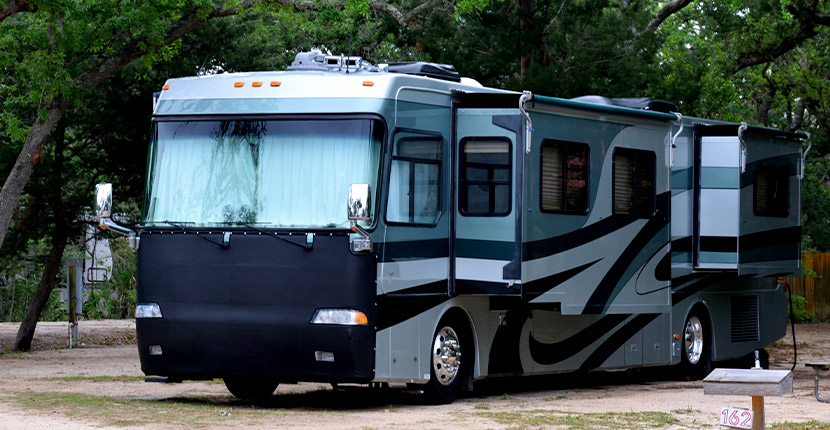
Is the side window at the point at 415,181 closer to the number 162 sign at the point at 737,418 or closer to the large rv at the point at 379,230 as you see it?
the large rv at the point at 379,230

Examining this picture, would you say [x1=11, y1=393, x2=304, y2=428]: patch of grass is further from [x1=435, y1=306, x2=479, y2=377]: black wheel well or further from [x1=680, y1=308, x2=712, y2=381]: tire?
[x1=680, y1=308, x2=712, y2=381]: tire

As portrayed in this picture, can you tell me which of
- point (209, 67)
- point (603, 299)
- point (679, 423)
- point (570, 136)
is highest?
point (209, 67)

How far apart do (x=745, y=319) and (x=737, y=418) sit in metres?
9.59

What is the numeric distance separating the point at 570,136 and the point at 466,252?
2.02 metres

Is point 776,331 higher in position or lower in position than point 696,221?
lower

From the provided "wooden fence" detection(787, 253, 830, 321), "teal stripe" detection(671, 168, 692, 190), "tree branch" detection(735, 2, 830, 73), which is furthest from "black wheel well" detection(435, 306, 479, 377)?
"wooden fence" detection(787, 253, 830, 321)

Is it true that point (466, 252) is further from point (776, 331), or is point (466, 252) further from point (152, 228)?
point (776, 331)

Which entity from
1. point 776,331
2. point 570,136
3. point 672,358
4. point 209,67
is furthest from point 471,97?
point 209,67

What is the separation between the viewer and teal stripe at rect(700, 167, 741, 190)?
17031 mm

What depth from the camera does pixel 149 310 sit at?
13.0m

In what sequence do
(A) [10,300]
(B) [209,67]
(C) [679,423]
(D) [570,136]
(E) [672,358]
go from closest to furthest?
1. (C) [679,423]
2. (D) [570,136]
3. (E) [672,358]
4. (B) [209,67]
5. (A) [10,300]

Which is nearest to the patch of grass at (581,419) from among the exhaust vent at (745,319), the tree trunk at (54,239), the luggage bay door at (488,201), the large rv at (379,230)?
the large rv at (379,230)

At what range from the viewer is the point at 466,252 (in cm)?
1350

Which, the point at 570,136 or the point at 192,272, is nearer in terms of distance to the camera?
the point at 192,272
